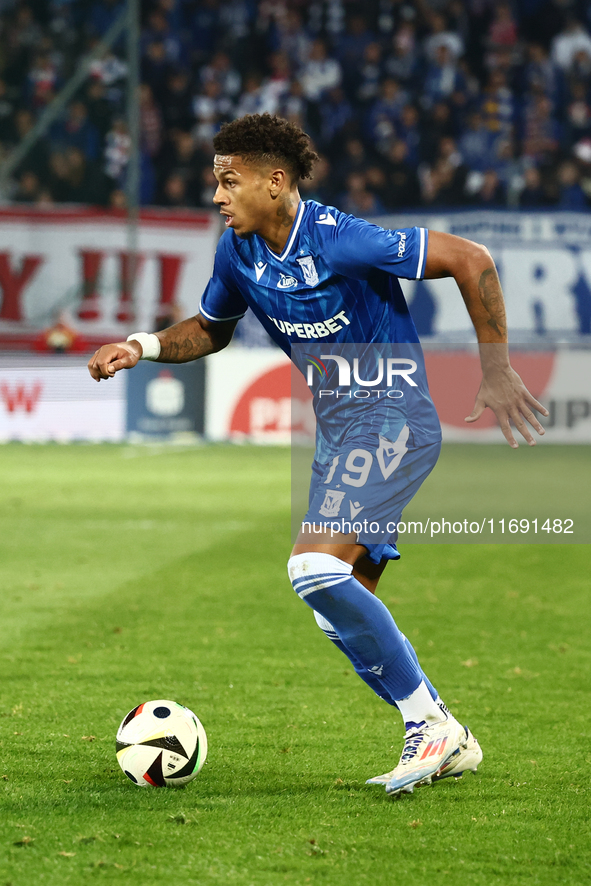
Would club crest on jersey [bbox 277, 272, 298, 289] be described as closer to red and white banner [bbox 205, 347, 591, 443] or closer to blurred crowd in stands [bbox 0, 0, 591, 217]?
red and white banner [bbox 205, 347, 591, 443]

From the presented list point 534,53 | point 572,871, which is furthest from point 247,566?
point 534,53

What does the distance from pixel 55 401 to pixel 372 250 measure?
1275 centimetres

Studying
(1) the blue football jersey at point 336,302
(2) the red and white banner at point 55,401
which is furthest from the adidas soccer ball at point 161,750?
(2) the red and white banner at point 55,401

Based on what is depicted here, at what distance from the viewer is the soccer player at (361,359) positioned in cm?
352

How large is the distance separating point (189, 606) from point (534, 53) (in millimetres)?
16533

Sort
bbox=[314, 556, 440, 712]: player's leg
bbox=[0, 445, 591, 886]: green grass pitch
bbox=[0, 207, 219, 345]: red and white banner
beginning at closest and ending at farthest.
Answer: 1. bbox=[0, 445, 591, 886]: green grass pitch
2. bbox=[314, 556, 440, 712]: player's leg
3. bbox=[0, 207, 219, 345]: red and white banner

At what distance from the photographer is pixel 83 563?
A: 7.96 meters

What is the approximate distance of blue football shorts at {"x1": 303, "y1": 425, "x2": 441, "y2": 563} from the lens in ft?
11.6

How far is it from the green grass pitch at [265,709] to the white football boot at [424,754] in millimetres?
55

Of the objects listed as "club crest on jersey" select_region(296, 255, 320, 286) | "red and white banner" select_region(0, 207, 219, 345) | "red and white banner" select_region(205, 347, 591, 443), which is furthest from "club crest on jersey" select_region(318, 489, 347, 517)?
"red and white banner" select_region(0, 207, 219, 345)

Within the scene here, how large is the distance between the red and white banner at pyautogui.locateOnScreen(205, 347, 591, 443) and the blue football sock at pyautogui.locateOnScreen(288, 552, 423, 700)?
1217 centimetres

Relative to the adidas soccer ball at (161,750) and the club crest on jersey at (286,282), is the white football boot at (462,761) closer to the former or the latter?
the adidas soccer ball at (161,750)

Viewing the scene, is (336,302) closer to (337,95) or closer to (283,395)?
(283,395)

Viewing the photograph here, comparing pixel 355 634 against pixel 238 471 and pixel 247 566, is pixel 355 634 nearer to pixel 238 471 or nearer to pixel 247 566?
pixel 247 566
